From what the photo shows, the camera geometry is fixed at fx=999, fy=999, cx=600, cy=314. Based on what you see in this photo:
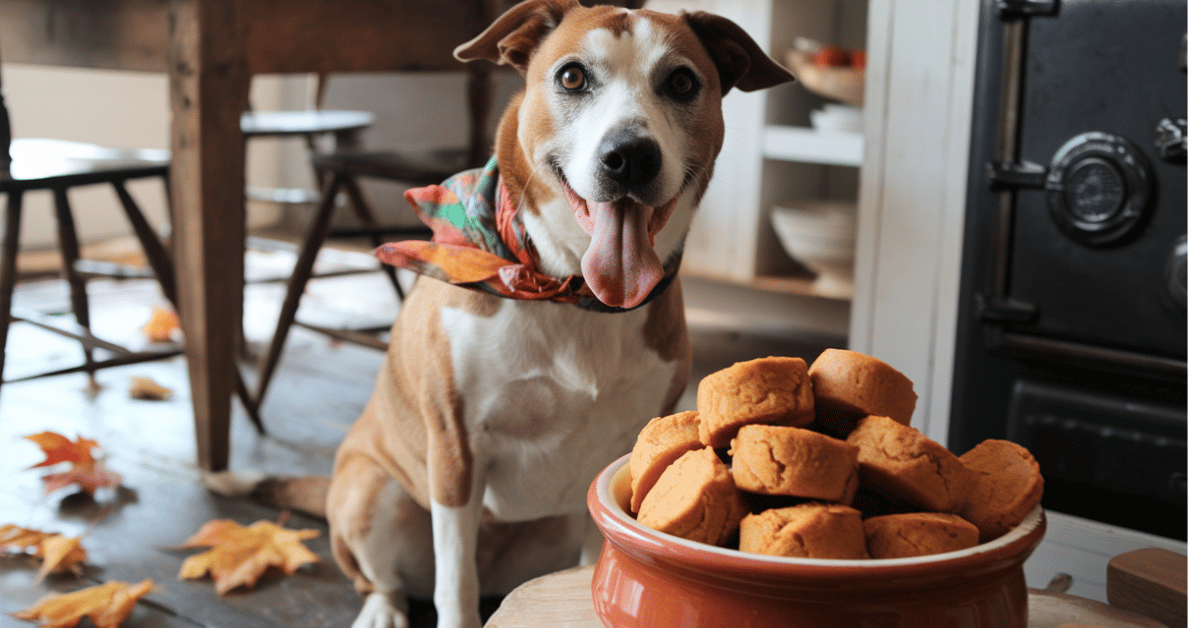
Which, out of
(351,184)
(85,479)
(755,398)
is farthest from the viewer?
(351,184)

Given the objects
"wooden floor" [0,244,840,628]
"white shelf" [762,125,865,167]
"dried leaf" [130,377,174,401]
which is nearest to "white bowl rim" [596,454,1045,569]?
"wooden floor" [0,244,840,628]

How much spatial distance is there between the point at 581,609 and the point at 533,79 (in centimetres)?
61

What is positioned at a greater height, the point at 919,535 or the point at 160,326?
the point at 919,535

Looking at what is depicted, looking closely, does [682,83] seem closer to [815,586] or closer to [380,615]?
[815,586]

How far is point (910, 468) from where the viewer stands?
2.00 ft

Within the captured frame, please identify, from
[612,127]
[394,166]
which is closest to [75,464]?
[394,166]

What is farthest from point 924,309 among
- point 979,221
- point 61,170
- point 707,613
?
point 61,170

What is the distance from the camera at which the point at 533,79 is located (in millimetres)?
1123

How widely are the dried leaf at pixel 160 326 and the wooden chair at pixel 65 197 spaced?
0.51 meters

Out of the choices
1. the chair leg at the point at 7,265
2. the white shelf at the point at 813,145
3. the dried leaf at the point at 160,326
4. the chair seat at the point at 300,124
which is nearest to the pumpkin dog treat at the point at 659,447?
the chair leg at the point at 7,265

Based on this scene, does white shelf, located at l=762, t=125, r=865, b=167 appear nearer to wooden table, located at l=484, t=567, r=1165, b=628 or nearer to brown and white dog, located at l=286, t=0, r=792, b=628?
brown and white dog, located at l=286, t=0, r=792, b=628

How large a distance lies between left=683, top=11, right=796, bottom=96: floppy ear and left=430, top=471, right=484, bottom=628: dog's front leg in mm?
565

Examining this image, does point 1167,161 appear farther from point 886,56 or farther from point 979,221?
point 886,56

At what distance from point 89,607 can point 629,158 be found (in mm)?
1051
